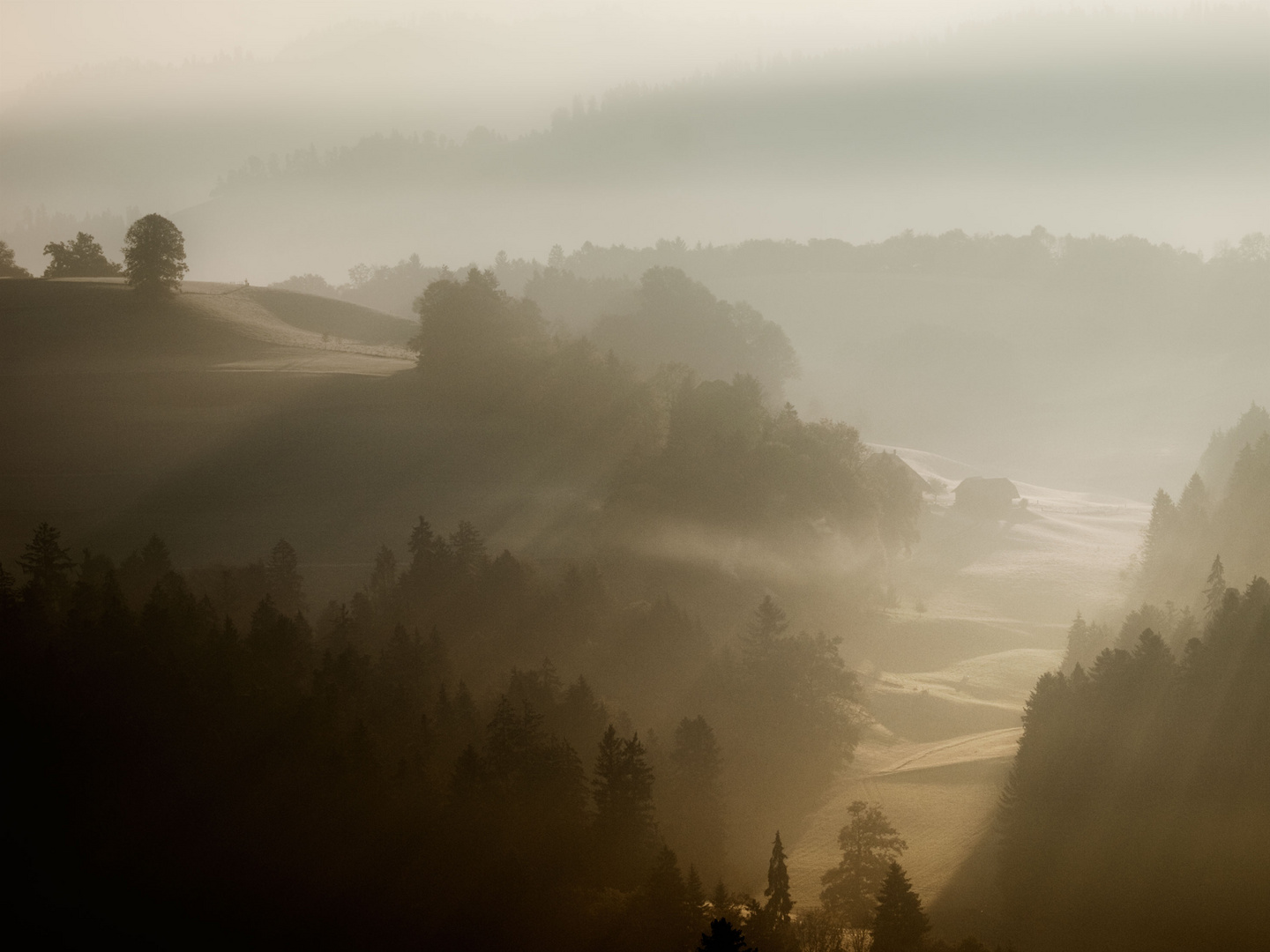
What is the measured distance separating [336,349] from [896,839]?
5503 centimetres

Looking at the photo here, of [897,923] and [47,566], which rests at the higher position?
[47,566]

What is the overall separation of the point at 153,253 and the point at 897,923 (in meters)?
63.3

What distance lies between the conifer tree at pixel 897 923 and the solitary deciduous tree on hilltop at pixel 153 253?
62.6 meters

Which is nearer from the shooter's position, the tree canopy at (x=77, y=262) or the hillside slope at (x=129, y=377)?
the hillside slope at (x=129, y=377)

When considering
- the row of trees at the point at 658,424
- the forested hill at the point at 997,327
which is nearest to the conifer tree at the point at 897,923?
the row of trees at the point at 658,424

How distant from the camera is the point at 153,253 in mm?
65750

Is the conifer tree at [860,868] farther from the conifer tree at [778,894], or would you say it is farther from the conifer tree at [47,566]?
the conifer tree at [47,566]

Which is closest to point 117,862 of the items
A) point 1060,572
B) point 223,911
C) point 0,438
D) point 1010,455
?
point 223,911

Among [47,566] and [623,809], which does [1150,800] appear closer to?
[623,809]

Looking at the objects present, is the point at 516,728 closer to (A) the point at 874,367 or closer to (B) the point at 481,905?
(B) the point at 481,905

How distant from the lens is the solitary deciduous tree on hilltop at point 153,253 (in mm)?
65375

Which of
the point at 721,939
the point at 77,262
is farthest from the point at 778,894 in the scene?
the point at 77,262

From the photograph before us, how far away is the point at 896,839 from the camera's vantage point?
28016 mm

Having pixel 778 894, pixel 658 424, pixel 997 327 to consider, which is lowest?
pixel 778 894
